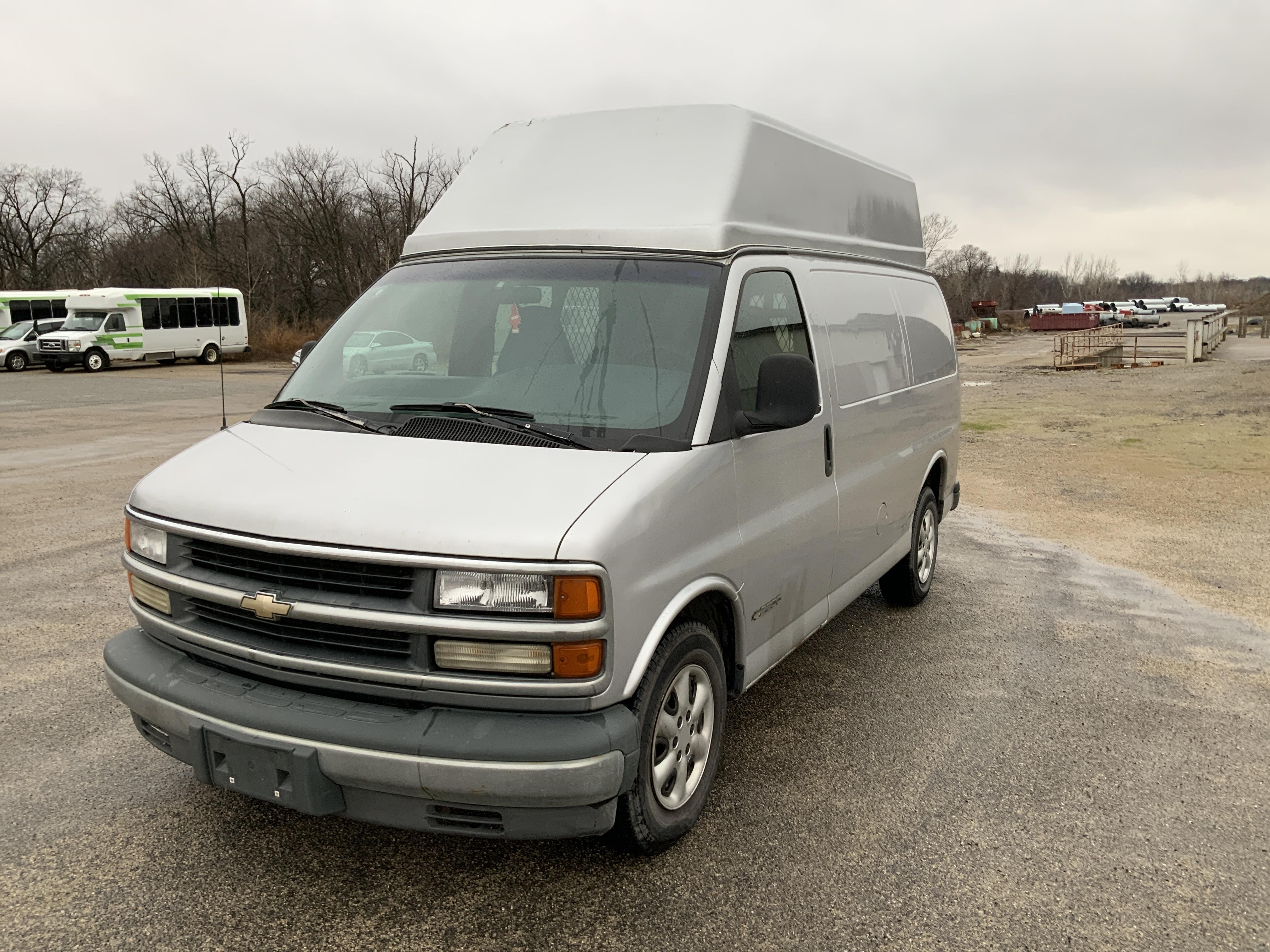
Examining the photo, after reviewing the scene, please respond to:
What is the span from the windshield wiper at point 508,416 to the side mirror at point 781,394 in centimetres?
A: 65

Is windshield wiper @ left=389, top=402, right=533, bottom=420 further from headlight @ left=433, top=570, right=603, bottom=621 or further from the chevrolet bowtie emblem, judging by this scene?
the chevrolet bowtie emblem

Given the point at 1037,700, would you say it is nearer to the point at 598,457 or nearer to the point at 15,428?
the point at 598,457

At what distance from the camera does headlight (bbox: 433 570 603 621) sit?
2848 mm

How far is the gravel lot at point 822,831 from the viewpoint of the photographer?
3.11 m

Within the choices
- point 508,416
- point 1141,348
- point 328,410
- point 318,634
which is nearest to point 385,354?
point 328,410

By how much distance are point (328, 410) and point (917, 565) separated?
4.16 metres

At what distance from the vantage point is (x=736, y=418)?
144 inches

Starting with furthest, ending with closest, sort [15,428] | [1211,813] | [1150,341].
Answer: [1150,341], [15,428], [1211,813]

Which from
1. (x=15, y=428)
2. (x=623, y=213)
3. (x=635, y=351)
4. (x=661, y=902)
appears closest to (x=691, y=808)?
(x=661, y=902)

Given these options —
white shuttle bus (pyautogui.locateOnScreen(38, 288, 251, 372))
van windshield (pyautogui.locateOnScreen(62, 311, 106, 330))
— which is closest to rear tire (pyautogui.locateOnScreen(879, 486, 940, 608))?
white shuttle bus (pyautogui.locateOnScreen(38, 288, 251, 372))

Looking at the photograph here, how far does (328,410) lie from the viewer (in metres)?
3.84

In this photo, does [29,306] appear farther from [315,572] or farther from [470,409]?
[315,572]

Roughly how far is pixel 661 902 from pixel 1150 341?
5913 centimetres

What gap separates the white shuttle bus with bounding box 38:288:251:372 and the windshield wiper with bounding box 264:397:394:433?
31921 mm
